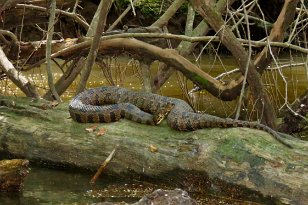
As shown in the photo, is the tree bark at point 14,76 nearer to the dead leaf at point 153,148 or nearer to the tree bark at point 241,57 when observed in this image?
the dead leaf at point 153,148

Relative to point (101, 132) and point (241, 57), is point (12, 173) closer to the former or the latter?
point (101, 132)

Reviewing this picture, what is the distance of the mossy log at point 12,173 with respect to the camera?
5.09m

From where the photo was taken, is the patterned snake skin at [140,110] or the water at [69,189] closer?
the water at [69,189]

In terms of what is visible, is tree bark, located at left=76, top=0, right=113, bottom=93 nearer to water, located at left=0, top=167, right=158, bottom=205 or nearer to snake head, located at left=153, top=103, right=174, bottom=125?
snake head, located at left=153, top=103, right=174, bottom=125

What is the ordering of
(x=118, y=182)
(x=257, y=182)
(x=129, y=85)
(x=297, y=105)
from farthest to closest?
1. (x=129, y=85)
2. (x=297, y=105)
3. (x=118, y=182)
4. (x=257, y=182)

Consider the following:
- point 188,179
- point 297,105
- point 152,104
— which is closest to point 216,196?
point 188,179

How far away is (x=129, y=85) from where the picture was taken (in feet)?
38.6

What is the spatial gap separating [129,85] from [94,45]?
5.58 meters

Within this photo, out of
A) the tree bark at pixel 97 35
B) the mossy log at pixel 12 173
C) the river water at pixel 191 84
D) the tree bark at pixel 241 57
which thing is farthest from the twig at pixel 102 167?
the river water at pixel 191 84

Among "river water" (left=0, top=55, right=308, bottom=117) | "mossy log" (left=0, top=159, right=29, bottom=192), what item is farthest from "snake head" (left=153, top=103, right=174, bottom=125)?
"river water" (left=0, top=55, right=308, bottom=117)

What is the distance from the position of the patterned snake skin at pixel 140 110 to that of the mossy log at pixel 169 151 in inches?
3.3

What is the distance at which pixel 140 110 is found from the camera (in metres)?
5.81

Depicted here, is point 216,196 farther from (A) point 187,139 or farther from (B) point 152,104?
(B) point 152,104

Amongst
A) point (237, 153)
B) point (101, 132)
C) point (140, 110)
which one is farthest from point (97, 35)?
point (237, 153)
